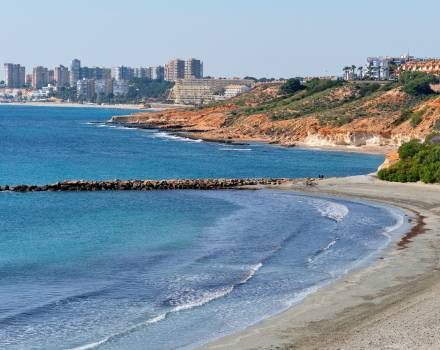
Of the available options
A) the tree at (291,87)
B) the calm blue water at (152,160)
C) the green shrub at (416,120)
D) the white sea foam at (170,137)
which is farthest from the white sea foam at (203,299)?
the tree at (291,87)

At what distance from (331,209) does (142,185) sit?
61.0ft

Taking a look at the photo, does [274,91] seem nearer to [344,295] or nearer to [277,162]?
[277,162]

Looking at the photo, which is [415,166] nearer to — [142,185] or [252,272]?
[142,185]

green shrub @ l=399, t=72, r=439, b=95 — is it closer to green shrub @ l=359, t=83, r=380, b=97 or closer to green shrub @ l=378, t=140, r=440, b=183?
green shrub @ l=359, t=83, r=380, b=97

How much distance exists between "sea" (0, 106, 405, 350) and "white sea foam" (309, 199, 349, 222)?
13 cm

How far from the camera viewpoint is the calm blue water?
3115 inches

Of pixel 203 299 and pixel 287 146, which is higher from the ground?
pixel 287 146

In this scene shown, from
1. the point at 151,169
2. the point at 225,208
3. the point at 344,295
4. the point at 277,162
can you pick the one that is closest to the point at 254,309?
the point at 344,295

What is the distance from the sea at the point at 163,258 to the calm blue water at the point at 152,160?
9.46 feet

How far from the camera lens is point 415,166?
65500mm

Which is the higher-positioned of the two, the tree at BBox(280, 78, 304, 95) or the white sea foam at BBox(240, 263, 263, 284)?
the tree at BBox(280, 78, 304, 95)

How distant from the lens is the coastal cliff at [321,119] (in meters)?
114

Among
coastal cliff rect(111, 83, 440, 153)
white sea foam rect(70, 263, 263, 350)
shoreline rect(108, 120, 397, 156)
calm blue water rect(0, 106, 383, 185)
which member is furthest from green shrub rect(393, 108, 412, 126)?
white sea foam rect(70, 263, 263, 350)

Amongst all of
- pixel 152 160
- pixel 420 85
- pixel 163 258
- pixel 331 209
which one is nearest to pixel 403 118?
pixel 420 85
